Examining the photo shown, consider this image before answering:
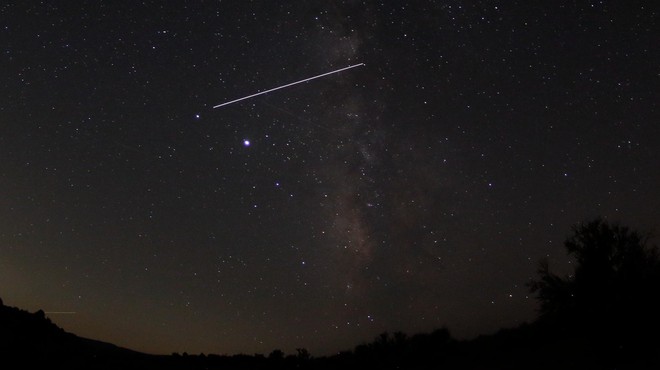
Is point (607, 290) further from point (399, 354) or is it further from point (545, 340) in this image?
point (399, 354)

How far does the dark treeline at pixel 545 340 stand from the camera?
13.9m

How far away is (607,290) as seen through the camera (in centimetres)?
1739

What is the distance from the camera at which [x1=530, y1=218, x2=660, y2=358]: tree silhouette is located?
45.5 ft

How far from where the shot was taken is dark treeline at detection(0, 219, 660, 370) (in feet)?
45.6

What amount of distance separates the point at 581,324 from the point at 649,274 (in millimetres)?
2432

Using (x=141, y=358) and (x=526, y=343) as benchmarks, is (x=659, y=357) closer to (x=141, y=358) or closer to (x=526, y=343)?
(x=526, y=343)

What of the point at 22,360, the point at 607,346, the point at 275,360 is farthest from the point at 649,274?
the point at 22,360

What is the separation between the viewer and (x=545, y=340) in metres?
17.1

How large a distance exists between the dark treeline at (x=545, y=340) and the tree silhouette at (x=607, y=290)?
28 millimetres

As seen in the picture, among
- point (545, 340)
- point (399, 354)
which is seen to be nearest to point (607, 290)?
point (545, 340)

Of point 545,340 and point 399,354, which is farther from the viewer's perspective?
point 399,354

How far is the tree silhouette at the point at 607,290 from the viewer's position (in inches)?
546

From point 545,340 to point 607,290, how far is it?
2.54 m

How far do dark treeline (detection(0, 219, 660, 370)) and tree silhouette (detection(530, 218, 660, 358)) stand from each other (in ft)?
0.09
